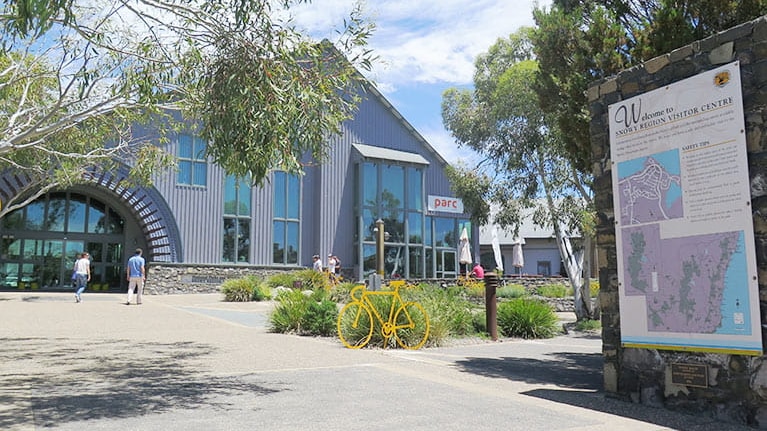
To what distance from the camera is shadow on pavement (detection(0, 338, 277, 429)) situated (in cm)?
498

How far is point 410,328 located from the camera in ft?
32.6

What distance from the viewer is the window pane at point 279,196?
28141 mm

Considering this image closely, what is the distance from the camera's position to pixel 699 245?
501 cm

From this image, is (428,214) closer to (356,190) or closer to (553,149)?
(356,190)

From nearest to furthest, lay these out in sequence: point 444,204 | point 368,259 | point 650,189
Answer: point 650,189
point 368,259
point 444,204

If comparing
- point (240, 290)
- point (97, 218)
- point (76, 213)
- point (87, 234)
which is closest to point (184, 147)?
point (97, 218)

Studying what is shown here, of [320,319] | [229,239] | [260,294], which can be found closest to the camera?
[320,319]

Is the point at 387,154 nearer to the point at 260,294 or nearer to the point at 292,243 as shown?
the point at 292,243

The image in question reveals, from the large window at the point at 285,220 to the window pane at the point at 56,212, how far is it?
893cm

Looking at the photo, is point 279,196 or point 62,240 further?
point 279,196

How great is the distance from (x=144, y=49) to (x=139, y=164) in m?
6.99

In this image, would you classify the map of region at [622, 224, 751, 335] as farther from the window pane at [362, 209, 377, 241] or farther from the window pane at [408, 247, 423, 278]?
the window pane at [408, 247, 423, 278]

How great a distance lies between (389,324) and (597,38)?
5008 mm

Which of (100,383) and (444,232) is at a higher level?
(444,232)
